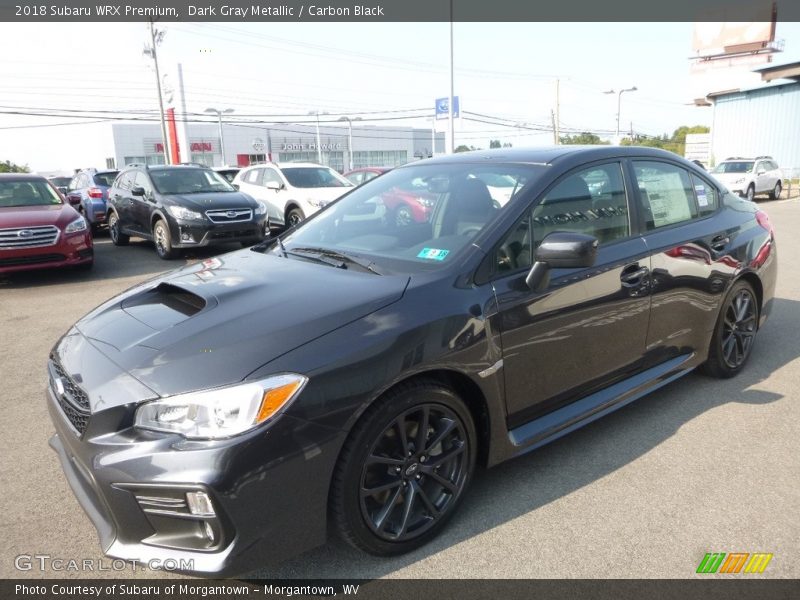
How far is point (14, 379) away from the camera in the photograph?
492cm

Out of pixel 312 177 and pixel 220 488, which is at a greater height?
Result: pixel 312 177

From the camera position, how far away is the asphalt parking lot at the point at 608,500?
2.60 metres

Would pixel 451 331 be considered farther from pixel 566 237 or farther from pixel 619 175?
pixel 619 175

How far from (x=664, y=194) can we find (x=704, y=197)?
1.85ft

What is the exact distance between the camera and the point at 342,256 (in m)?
3.28

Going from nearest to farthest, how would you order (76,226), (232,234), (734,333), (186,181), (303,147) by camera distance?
(734,333), (76,226), (232,234), (186,181), (303,147)

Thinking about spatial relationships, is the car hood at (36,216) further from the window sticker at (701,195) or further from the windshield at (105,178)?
the window sticker at (701,195)

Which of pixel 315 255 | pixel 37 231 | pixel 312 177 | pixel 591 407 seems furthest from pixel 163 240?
pixel 591 407

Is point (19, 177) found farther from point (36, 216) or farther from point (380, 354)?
point (380, 354)

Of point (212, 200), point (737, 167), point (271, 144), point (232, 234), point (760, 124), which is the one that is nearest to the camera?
point (232, 234)

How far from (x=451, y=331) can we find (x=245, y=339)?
34.0 inches

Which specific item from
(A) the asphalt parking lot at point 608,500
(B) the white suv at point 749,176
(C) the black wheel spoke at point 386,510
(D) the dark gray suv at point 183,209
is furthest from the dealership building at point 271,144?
(C) the black wheel spoke at point 386,510

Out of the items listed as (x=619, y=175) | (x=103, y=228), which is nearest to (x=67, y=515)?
(x=619, y=175)

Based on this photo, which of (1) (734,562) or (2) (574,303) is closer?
(1) (734,562)
